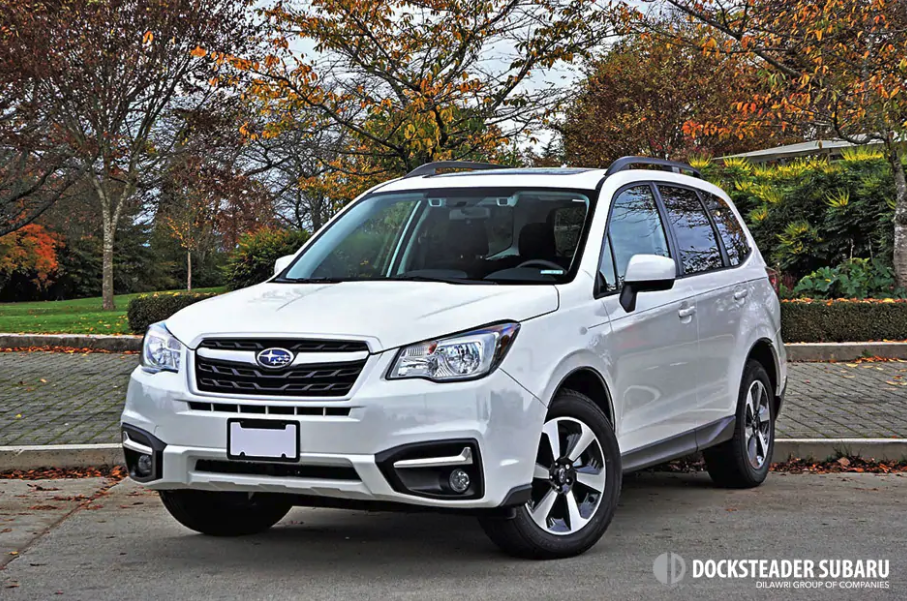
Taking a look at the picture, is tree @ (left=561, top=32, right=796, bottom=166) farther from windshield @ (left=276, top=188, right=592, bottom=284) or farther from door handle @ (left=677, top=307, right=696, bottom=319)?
windshield @ (left=276, top=188, right=592, bottom=284)

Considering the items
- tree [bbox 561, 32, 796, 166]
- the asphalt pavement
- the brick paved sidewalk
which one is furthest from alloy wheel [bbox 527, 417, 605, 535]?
tree [bbox 561, 32, 796, 166]

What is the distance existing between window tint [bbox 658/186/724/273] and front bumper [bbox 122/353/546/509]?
2361 millimetres

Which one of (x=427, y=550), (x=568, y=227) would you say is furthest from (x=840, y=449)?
(x=427, y=550)

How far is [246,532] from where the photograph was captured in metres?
6.31

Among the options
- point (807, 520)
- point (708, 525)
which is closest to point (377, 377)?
point (708, 525)

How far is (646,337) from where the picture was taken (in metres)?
6.27

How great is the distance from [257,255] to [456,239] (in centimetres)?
2185

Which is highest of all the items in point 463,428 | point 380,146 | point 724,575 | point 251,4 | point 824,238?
point 251,4

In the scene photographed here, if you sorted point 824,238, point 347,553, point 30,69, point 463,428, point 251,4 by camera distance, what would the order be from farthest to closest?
point 251,4 < point 30,69 < point 824,238 < point 347,553 < point 463,428

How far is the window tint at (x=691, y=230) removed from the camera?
719 centimetres

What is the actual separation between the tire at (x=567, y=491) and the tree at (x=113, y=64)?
2103 centimetres

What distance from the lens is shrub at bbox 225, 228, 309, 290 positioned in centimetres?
2755

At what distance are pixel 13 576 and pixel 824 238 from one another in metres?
16.1

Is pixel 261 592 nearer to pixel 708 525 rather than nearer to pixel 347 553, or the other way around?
pixel 347 553
